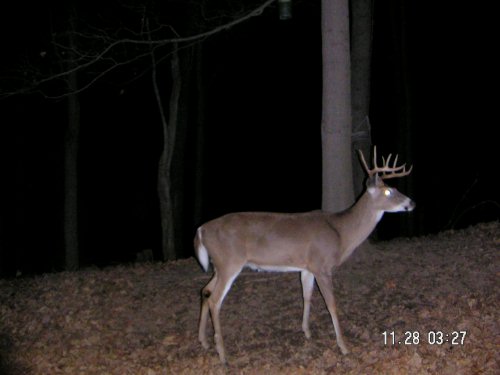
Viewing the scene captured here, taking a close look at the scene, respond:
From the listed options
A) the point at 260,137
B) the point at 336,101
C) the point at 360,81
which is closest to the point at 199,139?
the point at 360,81

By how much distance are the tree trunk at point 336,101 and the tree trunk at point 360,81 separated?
1.21 m

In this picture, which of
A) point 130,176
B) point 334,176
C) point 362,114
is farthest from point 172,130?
point 130,176

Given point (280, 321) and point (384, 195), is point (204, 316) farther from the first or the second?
point (384, 195)

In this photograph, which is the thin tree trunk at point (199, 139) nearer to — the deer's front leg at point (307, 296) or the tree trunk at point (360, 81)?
the tree trunk at point (360, 81)

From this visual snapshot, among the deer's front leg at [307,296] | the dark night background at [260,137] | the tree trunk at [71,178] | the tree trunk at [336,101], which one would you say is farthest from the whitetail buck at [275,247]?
the dark night background at [260,137]

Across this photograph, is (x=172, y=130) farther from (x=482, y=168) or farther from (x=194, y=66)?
(x=482, y=168)

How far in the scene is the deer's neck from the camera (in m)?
7.48

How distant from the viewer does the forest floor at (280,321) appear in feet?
21.1

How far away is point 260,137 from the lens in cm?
3203

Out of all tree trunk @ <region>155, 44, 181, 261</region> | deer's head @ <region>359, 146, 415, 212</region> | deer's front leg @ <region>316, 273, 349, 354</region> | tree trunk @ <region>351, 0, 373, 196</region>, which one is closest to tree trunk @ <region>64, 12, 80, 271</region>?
tree trunk @ <region>155, 44, 181, 261</region>

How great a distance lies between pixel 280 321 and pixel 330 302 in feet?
2.75

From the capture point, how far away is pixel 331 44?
8.66 meters

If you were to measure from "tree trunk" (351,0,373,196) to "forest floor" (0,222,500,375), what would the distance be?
4.49ft

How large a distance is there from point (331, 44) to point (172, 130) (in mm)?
6276
